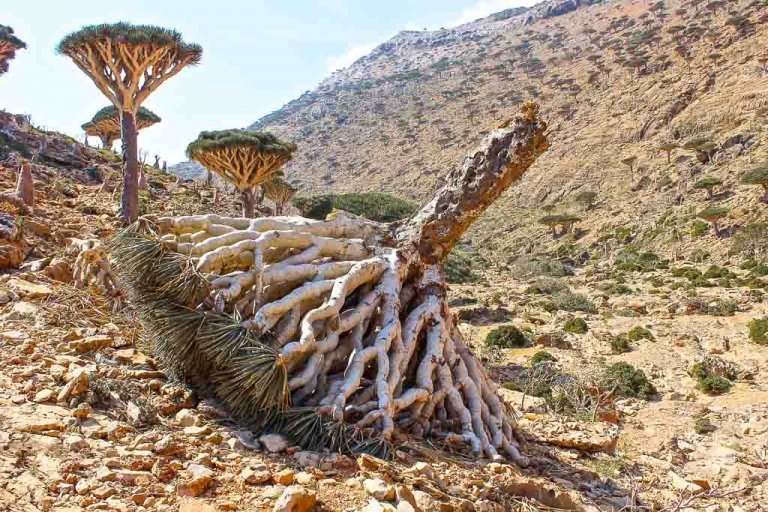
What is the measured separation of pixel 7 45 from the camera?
24.0 metres

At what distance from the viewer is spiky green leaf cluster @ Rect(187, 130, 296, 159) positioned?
20.8m

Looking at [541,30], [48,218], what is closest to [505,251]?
[48,218]

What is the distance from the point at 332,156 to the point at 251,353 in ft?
224

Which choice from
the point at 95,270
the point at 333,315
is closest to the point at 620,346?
the point at 333,315

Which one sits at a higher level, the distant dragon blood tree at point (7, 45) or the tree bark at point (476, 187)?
the distant dragon blood tree at point (7, 45)

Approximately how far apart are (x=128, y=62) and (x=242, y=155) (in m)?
8.88

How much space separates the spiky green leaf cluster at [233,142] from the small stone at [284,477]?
19128 millimetres

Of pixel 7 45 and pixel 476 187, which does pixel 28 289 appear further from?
pixel 7 45

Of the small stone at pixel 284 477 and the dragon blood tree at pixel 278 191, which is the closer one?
the small stone at pixel 284 477

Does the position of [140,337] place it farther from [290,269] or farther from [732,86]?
[732,86]

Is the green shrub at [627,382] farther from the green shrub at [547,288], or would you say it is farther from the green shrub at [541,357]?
the green shrub at [547,288]

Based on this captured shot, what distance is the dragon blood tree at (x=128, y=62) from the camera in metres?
11.8

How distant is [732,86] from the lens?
3859 cm

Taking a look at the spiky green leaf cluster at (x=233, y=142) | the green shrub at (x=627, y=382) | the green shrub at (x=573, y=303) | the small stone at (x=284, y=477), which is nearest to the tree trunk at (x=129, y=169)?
the spiky green leaf cluster at (x=233, y=142)
